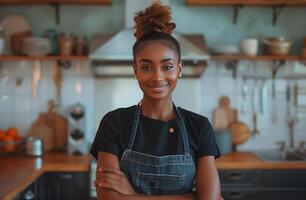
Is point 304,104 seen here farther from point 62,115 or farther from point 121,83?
point 62,115

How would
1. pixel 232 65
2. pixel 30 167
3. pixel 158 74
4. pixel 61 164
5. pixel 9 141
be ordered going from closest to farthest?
1. pixel 158 74
2. pixel 30 167
3. pixel 61 164
4. pixel 9 141
5. pixel 232 65

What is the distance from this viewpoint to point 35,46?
120 inches

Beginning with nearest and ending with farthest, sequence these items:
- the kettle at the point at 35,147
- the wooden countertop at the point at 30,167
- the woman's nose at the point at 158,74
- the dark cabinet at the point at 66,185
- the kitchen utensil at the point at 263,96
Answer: the woman's nose at the point at 158,74
the wooden countertop at the point at 30,167
the dark cabinet at the point at 66,185
the kettle at the point at 35,147
the kitchen utensil at the point at 263,96

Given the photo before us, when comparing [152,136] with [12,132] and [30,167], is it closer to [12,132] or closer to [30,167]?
[30,167]

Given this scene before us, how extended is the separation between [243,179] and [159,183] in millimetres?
1623

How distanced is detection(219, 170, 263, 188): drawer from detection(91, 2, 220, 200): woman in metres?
1.52

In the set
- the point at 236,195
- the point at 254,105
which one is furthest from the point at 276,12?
the point at 236,195

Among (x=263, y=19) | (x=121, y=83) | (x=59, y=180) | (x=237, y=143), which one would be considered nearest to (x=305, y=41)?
(x=263, y=19)

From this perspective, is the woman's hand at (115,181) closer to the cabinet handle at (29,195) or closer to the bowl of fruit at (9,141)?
the cabinet handle at (29,195)

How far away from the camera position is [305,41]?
3234mm

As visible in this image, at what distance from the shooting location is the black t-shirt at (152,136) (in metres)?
1.30

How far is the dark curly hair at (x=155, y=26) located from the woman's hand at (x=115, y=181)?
0.36 meters

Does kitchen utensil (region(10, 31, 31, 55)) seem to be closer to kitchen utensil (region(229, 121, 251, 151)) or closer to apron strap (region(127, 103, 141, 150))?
kitchen utensil (region(229, 121, 251, 151))

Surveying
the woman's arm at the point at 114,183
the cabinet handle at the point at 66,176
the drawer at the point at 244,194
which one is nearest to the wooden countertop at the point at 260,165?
the drawer at the point at 244,194
